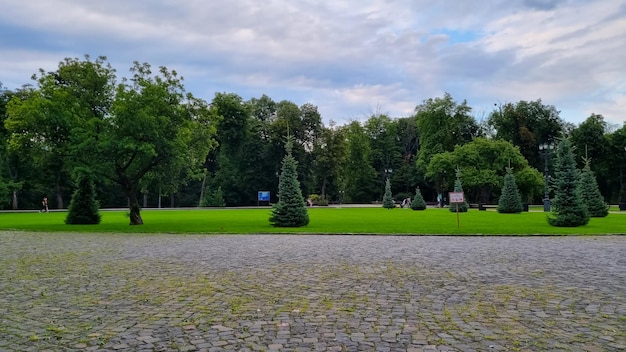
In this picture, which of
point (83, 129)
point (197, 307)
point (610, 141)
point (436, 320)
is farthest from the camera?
point (610, 141)

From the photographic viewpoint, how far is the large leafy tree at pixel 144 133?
23906 millimetres

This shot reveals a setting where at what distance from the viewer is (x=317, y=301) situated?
23.5ft

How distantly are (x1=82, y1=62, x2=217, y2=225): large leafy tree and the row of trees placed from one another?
7cm

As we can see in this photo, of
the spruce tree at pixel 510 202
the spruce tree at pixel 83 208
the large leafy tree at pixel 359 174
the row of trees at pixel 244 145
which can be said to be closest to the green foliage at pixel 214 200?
the row of trees at pixel 244 145

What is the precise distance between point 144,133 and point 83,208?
27.2ft

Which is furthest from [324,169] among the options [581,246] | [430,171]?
[581,246]

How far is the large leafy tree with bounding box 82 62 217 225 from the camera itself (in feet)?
78.4

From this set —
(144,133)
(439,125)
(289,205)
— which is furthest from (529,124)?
(144,133)

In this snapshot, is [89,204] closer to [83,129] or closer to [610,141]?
[83,129]

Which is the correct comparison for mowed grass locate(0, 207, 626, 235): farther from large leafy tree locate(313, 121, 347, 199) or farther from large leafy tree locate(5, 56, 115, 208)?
large leafy tree locate(313, 121, 347, 199)

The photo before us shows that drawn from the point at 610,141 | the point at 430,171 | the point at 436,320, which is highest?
the point at 610,141

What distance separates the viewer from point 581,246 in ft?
48.4

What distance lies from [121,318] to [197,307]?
40.6 inches

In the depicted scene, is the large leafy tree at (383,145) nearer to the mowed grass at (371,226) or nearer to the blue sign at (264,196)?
the blue sign at (264,196)
